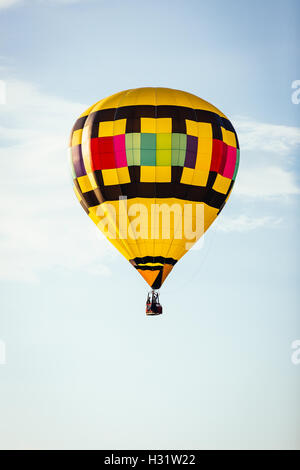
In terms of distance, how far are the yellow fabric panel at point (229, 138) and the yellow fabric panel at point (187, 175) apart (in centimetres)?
186

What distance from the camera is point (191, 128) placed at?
30000 millimetres

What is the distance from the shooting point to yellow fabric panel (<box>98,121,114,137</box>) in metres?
30.0

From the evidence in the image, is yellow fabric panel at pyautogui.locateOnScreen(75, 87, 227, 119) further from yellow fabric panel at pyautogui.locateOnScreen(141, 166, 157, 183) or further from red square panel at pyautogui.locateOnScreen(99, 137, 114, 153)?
yellow fabric panel at pyautogui.locateOnScreen(141, 166, 157, 183)

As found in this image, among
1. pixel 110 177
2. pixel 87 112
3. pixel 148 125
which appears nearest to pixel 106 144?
pixel 110 177

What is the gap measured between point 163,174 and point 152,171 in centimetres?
37

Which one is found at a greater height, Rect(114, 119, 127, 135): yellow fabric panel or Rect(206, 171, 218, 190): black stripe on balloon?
Rect(114, 119, 127, 135): yellow fabric panel

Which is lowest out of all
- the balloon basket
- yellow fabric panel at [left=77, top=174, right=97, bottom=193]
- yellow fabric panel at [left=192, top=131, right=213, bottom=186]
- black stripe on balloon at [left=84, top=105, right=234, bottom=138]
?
the balloon basket

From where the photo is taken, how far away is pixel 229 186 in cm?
3166

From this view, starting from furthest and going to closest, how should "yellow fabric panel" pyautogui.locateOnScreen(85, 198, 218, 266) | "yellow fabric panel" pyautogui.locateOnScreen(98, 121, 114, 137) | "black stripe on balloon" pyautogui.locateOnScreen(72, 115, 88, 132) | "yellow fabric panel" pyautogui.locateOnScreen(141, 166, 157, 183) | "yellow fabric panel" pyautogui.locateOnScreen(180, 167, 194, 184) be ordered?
"black stripe on balloon" pyautogui.locateOnScreen(72, 115, 88, 132) → "yellow fabric panel" pyautogui.locateOnScreen(98, 121, 114, 137) → "yellow fabric panel" pyautogui.locateOnScreen(180, 167, 194, 184) → "yellow fabric panel" pyautogui.locateOnScreen(85, 198, 218, 266) → "yellow fabric panel" pyautogui.locateOnScreen(141, 166, 157, 183)

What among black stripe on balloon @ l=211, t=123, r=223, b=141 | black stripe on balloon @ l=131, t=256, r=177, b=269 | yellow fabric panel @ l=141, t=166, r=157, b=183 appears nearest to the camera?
yellow fabric panel @ l=141, t=166, r=157, b=183

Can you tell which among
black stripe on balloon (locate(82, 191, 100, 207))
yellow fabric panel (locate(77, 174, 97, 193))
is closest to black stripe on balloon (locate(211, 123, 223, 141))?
yellow fabric panel (locate(77, 174, 97, 193))

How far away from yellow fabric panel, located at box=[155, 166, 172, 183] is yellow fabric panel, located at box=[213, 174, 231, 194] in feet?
6.36

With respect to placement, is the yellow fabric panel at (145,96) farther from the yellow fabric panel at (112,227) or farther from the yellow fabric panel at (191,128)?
the yellow fabric panel at (112,227)
